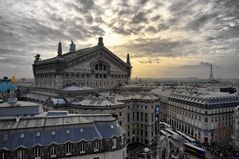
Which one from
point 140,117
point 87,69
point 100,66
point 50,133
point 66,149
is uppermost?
point 100,66

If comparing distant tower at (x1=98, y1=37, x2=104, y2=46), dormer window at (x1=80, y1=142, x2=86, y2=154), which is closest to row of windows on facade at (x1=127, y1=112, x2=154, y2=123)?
distant tower at (x1=98, y1=37, x2=104, y2=46)

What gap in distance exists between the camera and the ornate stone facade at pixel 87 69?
106 metres

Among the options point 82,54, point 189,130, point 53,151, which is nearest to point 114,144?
point 53,151

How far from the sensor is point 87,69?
111 meters

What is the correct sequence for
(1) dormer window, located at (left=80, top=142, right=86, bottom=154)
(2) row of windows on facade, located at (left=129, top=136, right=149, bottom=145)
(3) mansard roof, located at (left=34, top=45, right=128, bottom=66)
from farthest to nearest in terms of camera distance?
(3) mansard roof, located at (left=34, top=45, right=128, bottom=66) < (2) row of windows on facade, located at (left=129, top=136, right=149, bottom=145) < (1) dormer window, located at (left=80, top=142, right=86, bottom=154)

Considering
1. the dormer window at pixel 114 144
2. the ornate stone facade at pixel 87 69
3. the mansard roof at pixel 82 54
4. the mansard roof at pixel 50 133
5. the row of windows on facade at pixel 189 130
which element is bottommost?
the row of windows on facade at pixel 189 130

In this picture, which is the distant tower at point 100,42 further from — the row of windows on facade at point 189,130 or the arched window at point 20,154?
the arched window at point 20,154

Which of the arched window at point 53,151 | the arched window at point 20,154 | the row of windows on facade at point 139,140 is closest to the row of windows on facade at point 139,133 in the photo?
the row of windows on facade at point 139,140

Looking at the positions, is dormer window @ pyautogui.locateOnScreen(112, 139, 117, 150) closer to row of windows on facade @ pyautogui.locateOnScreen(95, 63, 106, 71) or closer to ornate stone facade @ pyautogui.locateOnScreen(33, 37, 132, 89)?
ornate stone facade @ pyautogui.locateOnScreen(33, 37, 132, 89)

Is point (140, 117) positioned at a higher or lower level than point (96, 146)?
higher

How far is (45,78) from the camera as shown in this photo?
125438mm

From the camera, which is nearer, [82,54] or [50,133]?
[50,133]

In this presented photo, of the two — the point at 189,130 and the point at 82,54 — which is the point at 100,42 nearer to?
the point at 82,54

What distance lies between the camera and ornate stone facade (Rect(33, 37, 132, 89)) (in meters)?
106
